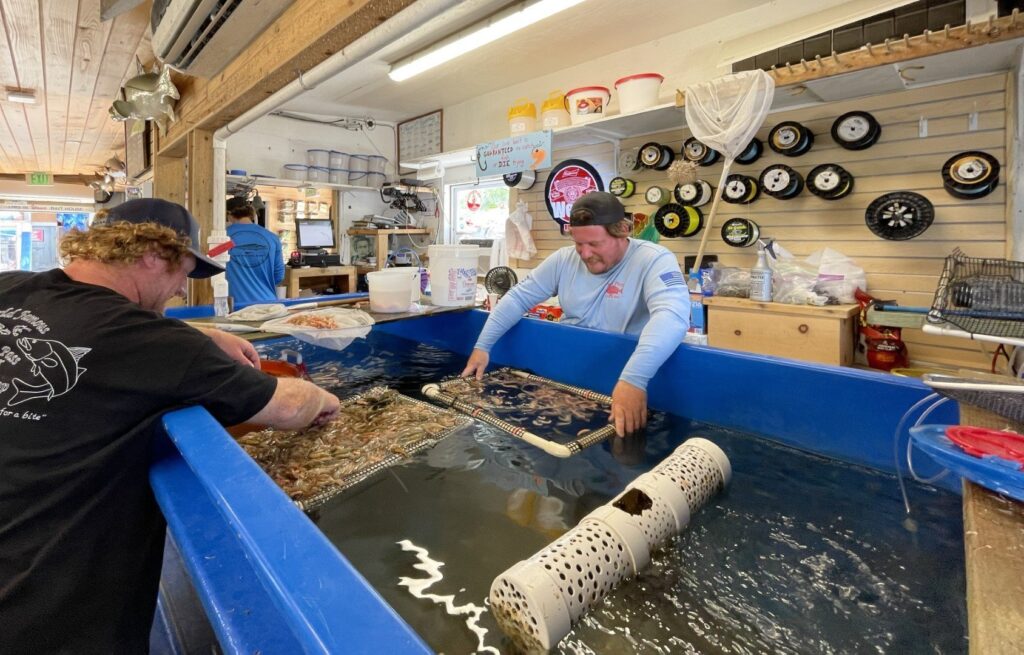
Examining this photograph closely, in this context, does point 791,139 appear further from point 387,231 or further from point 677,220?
point 387,231

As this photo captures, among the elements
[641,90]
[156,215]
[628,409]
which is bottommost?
[628,409]

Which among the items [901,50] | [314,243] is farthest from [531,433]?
[314,243]

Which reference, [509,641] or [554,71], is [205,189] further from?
[509,641]

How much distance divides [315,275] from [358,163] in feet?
5.68

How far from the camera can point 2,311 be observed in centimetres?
102

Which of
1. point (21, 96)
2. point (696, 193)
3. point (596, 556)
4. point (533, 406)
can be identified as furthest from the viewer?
point (21, 96)

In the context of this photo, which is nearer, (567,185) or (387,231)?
(567,185)

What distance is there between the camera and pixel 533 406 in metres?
1.89

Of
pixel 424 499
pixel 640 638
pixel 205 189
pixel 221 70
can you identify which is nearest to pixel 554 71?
pixel 221 70

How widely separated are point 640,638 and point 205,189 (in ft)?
13.2

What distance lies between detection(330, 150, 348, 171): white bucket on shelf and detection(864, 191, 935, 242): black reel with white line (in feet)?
19.0

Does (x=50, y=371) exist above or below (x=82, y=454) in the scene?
above

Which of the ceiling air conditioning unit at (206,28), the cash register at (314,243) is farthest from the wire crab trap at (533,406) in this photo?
the cash register at (314,243)

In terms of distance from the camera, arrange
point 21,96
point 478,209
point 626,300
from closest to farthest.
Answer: point 626,300
point 21,96
point 478,209
